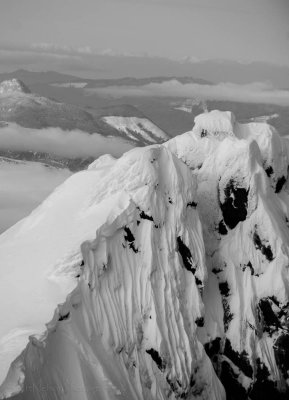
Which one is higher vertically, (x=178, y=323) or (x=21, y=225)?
(x=21, y=225)

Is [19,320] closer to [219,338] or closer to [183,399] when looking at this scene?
[183,399]

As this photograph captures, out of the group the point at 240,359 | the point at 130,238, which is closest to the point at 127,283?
the point at 130,238

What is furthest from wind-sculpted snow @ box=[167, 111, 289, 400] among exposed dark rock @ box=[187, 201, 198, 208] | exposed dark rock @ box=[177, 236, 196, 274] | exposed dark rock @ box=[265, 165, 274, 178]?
exposed dark rock @ box=[187, 201, 198, 208]

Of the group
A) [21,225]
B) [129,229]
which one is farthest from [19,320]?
[21,225]

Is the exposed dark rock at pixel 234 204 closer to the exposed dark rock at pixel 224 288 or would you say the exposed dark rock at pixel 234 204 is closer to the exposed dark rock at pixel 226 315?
the exposed dark rock at pixel 224 288

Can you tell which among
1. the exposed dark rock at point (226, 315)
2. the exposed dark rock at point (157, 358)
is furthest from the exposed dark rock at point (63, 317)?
the exposed dark rock at point (226, 315)
